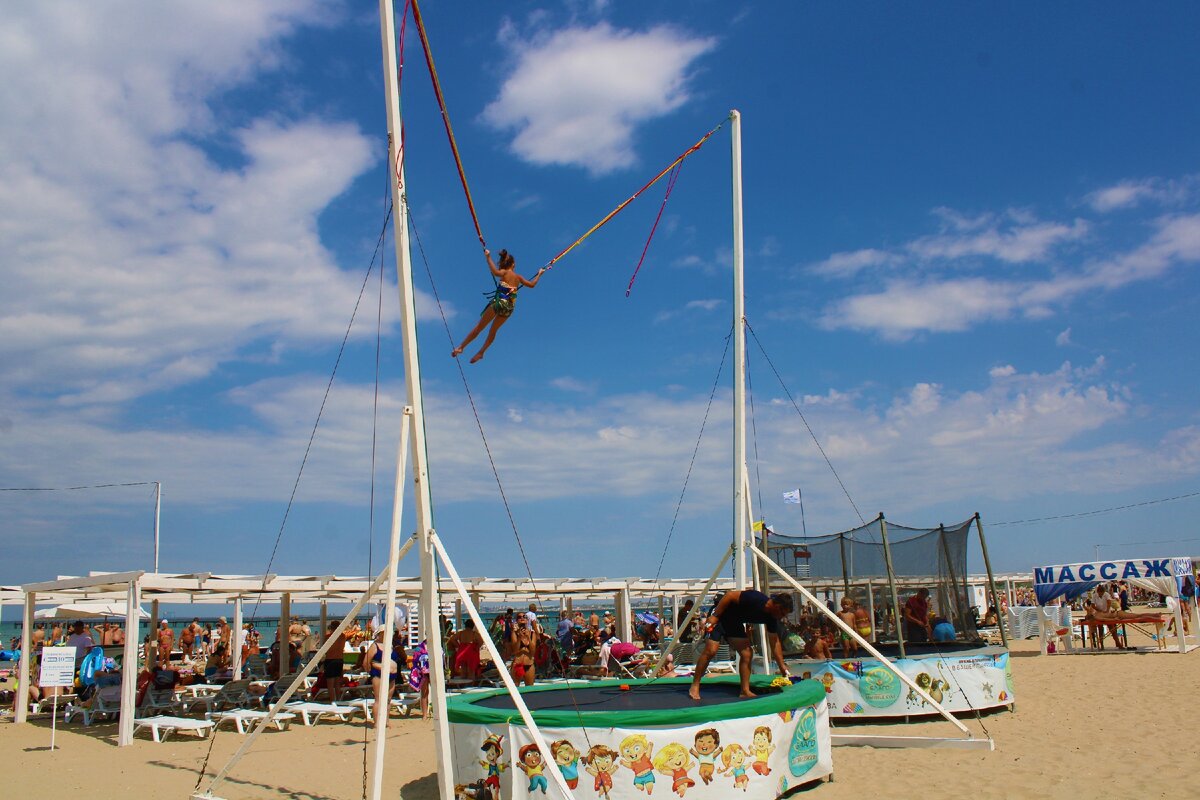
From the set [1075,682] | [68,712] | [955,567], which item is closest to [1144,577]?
Answer: [1075,682]

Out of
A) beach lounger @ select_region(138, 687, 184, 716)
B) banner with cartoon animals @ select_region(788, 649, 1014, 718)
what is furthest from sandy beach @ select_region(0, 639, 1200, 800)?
beach lounger @ select_region(138, 687, 184, 716)

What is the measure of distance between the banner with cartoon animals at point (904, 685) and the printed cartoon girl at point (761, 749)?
357 centimetres

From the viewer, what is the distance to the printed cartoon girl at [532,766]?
673cm

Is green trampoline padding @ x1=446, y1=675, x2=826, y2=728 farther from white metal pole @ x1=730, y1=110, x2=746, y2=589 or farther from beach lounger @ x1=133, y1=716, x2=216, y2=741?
beach lounger @ x1=133, y1=716, x2=216, y2=741

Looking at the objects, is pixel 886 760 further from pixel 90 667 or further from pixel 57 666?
pixel 90 667

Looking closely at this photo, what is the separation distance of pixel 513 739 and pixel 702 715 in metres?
1.46

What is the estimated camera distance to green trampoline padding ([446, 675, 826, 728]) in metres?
6.89

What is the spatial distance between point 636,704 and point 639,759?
5.22ft

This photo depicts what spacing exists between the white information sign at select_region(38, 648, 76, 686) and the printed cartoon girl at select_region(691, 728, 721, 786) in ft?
28.3

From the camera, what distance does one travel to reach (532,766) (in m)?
6.79

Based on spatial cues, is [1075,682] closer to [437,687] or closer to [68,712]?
[437,687]

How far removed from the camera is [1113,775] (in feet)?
25.3

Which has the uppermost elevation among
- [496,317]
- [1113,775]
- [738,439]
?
[496,317]

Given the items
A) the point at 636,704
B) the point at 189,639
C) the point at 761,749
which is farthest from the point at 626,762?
the point at 189,639
